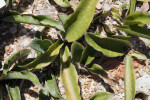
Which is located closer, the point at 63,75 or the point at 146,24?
the point at 63,75

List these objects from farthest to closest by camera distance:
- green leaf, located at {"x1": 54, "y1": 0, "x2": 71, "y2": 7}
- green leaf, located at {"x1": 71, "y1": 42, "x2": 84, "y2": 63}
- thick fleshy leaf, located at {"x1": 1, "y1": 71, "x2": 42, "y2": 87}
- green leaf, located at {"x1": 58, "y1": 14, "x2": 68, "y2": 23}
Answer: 1. green leaf, located at {"x1": 54, "y1": 0, "x2": 71, "y2": 7}
2. green leaf, located at {"x1": 58, "y1": 14, "x2": 68, "y2": 23}
3. green leaf, located at {"x1": 71, "y1": 42, "x2": 84, "y2": 63}
4. thick fleshy leaf, located at {"x1": 1, "y1": 71, "x2": 42, "y2": 87}

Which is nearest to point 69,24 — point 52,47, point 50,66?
point 52,47

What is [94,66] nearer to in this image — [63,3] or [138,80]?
[138,80]

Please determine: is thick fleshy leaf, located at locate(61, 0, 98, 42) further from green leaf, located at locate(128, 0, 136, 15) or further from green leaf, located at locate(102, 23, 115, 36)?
green leaf, located at locate(128, 0, 136, 15)

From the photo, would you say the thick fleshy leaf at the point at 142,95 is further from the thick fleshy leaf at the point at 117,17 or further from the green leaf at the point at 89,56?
the thick fleshy leaf at the point at 117,17

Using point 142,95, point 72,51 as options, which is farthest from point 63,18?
point 142,95

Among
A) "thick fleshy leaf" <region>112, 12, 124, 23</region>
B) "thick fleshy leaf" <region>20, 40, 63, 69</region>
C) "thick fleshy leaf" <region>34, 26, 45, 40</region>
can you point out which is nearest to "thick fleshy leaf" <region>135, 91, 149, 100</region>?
"thick fleshy leaf" <region>112, 12, 124, 23</region>

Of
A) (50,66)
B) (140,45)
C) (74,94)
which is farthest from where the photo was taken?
(140,45)
